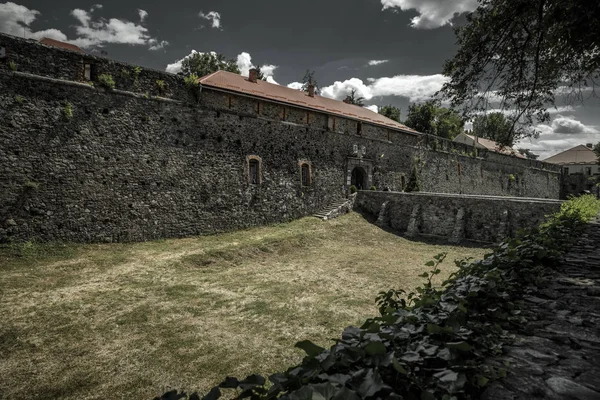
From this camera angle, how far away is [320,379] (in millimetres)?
1601

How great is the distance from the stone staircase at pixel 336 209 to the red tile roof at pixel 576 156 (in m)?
61.1

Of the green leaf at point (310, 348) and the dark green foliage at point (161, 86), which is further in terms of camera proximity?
the dark green foliage at point (161, 86)

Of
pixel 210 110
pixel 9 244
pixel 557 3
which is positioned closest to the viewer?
pixel 557 3

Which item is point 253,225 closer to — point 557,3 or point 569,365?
point 557,3

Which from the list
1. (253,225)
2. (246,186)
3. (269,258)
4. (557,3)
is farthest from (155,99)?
(557,3)

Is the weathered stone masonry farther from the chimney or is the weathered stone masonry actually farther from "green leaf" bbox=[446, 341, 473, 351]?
"green leaf" bbox=[446, 341, 473, 351]

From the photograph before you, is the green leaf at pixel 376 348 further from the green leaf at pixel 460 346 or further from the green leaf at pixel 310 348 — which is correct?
the green leaf at pixel 460 346

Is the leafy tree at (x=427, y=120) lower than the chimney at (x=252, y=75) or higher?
higher

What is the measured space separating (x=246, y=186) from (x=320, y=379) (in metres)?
15.1

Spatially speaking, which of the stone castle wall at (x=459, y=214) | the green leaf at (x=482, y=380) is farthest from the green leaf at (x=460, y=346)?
the stone castle wall at (x=459, y=214)

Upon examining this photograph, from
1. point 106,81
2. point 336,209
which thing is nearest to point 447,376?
point 106,81

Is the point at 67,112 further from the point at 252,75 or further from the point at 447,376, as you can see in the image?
the point at 447,376

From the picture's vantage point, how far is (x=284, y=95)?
19.2 m

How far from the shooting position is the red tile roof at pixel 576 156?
5797cm
